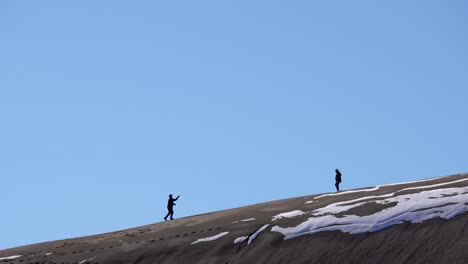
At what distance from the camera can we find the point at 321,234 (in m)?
25.1

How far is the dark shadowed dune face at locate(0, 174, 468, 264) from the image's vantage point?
22984 mm

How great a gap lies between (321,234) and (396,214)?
238 cm

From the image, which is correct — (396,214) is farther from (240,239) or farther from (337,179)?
(337,179)

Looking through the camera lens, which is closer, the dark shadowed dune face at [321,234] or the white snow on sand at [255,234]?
the dark shadowed dune face at [321,234]

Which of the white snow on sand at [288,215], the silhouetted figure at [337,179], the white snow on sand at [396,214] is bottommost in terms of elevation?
the white snow on sand at [396,214]

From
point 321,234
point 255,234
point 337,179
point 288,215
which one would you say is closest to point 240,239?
point 255,234

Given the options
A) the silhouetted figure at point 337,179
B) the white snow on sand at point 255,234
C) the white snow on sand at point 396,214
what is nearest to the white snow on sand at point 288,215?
the white snow on sand at point 255,234

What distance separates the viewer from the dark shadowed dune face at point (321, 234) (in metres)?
23.0

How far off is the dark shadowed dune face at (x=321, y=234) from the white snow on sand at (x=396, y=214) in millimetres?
30

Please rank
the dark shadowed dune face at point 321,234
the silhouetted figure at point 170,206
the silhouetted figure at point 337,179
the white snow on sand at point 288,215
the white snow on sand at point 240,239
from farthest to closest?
1. the silhouetted figure at point 170,206
2. the silhouetted figure at point 337,179
3. the white snow on sand at point 288,215
4. the white snow on sand at point 240,239
5. the dark shadowed dune face at point 321,234

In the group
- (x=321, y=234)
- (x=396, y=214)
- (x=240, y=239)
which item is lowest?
(x=321, y=234)

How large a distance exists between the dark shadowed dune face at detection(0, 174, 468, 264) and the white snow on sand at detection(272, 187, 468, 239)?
3cm

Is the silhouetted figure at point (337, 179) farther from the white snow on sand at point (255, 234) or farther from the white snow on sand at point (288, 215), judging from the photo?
the white snow on sand at point (255, 234)

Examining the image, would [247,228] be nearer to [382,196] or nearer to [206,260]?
[206,260]
